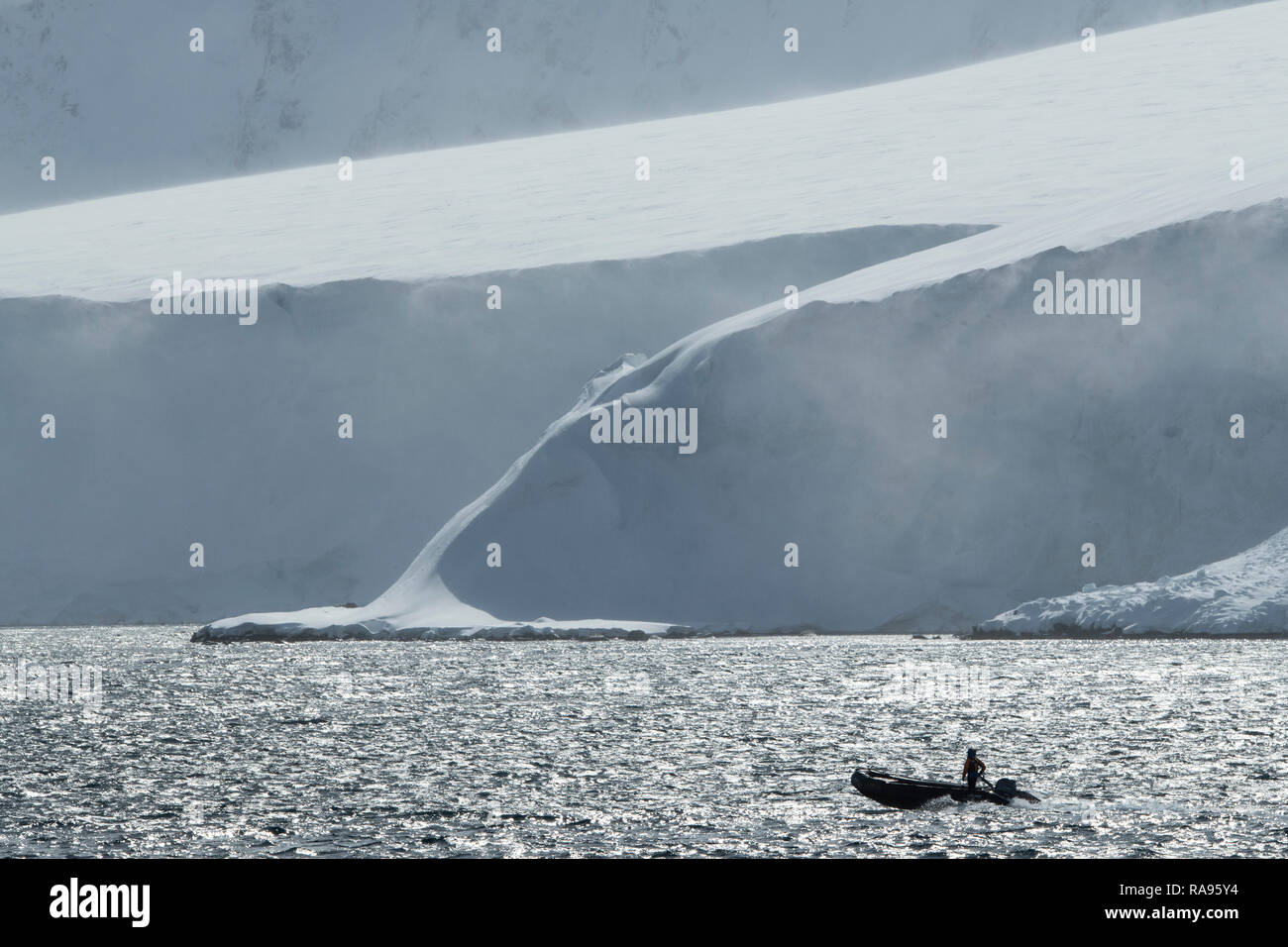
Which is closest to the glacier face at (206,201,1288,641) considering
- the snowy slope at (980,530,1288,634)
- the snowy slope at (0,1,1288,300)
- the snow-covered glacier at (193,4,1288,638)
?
the snow-covered glacier at (193,4,1288,638)

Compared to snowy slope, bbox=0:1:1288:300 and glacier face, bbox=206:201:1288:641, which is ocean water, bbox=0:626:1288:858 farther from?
snowy slope, bbox=0:1:1288:300

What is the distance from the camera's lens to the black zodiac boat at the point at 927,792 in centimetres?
2112

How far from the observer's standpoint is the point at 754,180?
73.0 meters

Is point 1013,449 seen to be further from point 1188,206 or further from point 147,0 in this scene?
point 147,0

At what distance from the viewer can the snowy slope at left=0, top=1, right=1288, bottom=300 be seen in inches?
2493

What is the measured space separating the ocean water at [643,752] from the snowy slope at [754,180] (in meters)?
19.8

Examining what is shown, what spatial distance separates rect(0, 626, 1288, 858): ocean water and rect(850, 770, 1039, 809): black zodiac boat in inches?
7.1

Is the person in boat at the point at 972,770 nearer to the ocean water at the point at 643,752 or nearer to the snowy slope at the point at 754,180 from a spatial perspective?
the ocean water at the point at 643,752

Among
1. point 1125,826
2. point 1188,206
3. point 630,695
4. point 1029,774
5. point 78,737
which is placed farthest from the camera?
point 1188,206

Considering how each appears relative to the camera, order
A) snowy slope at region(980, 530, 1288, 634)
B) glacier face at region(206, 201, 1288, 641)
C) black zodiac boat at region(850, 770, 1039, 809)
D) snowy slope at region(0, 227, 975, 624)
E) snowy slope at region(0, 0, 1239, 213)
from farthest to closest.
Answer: snowy slope at region(0, 0, 1239, 213) → snowy slope at region(0, 227, 975, 624) → glacier face at region(206, 201, 1288, 641) → snowy slope at region(980, 530, 1288, 634) → black zodiac boat at region(850, 770, 1039, 809)

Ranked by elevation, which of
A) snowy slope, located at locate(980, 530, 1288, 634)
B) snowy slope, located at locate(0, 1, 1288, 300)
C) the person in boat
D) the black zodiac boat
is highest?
snowy slope, located at locate(0, 1, 1288, 300)

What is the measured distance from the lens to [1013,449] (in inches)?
1842
